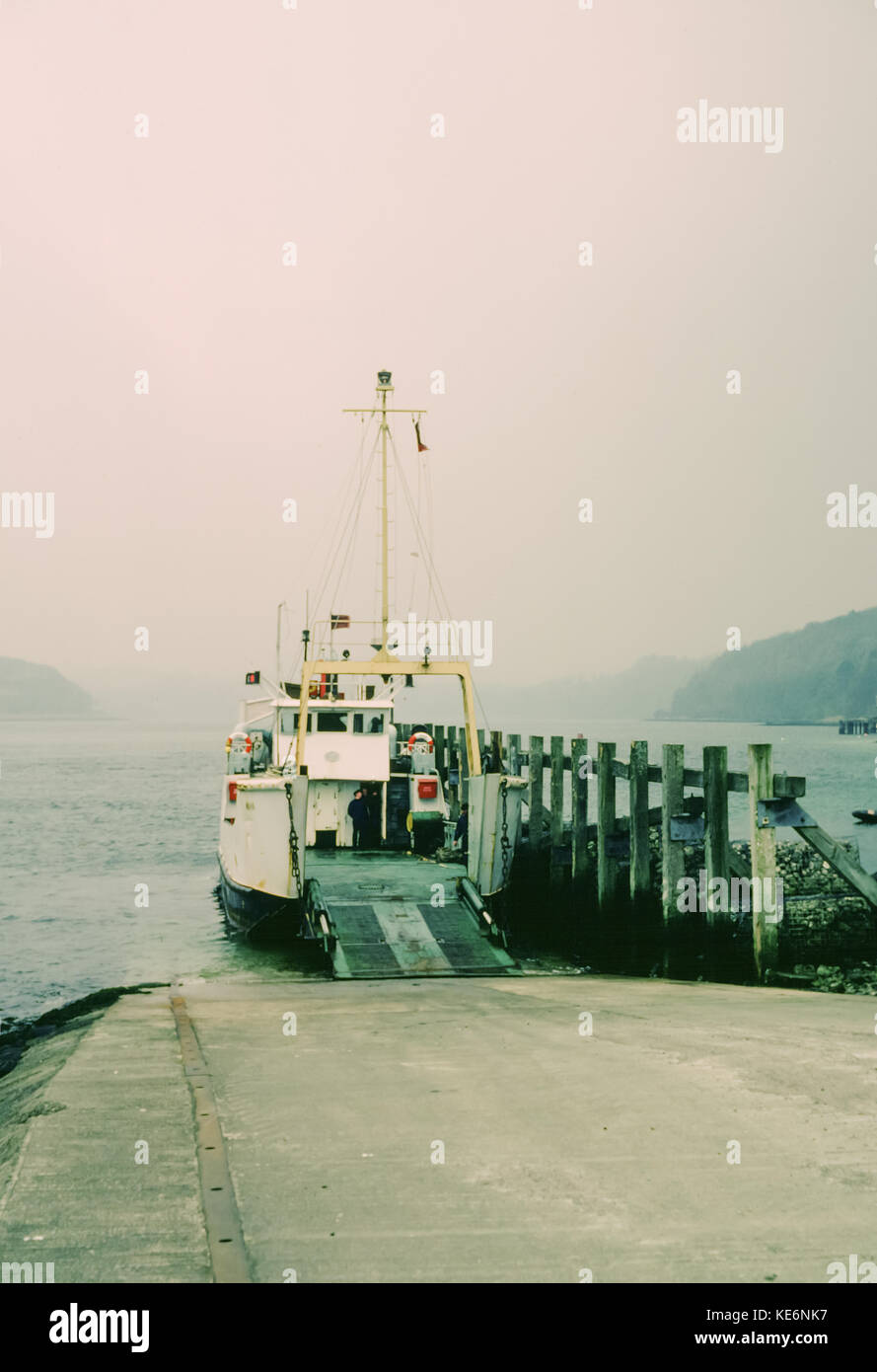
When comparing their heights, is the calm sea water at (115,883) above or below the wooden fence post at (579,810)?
below

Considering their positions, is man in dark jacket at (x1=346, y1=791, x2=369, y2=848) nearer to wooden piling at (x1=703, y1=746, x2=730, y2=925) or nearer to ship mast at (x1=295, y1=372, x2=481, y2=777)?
ship mast at (x1=295, y1=372, x2=481, y2=777)

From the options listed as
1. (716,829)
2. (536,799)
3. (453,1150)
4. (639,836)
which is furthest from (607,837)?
(453,1150)

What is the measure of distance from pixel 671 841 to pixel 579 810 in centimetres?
471

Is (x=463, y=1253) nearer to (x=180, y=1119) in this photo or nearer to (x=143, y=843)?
(x=180, y=1119)

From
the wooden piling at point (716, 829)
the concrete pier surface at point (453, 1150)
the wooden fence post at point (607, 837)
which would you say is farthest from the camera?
the wooden fence post at point (607, 837)

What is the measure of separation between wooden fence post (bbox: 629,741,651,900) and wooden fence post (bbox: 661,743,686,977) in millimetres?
1228

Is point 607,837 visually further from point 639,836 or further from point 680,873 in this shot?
point 680,873

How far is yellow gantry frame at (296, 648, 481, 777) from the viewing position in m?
16.2

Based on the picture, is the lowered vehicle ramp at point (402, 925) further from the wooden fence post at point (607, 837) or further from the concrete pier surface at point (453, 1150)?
the concrete pier surface at point (453, 1150)

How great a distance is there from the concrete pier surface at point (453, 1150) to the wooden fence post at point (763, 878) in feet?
10.8

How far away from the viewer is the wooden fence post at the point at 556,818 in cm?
2023

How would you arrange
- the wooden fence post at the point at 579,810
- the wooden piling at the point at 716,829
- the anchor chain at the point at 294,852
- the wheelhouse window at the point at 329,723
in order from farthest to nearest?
the wheelhouse window at the point at 329,723, the wooden fence post at the point at 579,810, the anchor chain at the point at 294,852, the wooden piling at the point at 716,829

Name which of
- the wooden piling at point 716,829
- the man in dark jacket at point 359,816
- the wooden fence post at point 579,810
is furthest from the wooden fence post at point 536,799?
the wooden piling at point 716,829
